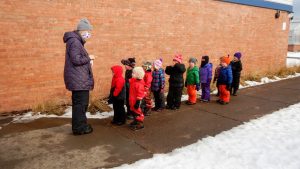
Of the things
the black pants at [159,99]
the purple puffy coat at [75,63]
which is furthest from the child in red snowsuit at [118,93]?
the black pants at [159,99]

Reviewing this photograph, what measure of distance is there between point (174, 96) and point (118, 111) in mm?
1762

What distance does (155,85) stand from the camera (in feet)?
21.5

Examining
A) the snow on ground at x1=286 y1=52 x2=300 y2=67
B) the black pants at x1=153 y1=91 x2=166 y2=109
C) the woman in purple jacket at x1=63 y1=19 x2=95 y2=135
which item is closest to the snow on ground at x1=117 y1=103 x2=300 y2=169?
the woman in purple jacket at x1=63 y1=19 x2=95 y2=135

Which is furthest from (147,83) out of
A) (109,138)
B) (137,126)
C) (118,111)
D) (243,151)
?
(243,151)

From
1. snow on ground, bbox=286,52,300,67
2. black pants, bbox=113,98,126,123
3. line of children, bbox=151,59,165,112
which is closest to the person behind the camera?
black pants, bbox=113,98,126,123

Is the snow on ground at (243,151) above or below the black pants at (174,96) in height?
below

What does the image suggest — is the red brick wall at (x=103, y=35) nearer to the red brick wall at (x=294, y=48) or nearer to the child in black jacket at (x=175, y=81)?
the child in black jacket at (x=175, y=81)

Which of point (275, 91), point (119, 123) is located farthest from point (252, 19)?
point (119, 123)

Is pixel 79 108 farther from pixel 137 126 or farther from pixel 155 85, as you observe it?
pixel 155 85

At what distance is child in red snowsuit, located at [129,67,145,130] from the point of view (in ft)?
17.5

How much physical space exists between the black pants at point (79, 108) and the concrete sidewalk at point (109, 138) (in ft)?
0.62

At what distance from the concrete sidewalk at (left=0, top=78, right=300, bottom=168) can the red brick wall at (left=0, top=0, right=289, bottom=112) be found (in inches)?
43.4

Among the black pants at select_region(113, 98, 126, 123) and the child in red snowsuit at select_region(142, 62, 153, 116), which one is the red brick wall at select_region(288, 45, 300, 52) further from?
the black pants at select_region(113, 98, 126, 123)

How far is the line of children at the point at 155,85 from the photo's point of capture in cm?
A: 548
